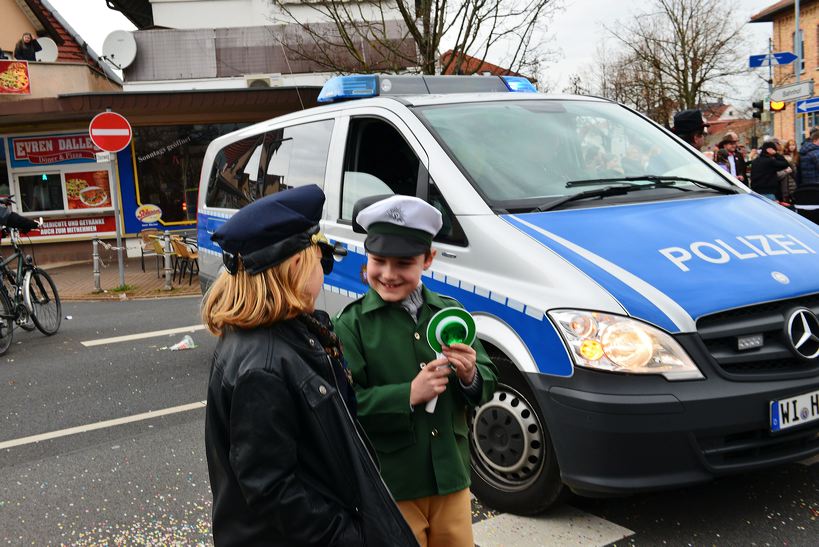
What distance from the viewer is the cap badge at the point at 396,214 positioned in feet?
7.75

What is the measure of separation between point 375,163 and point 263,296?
283 centimetres

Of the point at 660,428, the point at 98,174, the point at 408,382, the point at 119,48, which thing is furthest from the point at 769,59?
the point at 119,48

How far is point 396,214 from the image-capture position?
7.76 ft

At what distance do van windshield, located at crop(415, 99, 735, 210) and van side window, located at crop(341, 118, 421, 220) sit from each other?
0.75 feet

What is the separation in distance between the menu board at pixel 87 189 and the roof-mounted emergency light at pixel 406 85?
55.2ft

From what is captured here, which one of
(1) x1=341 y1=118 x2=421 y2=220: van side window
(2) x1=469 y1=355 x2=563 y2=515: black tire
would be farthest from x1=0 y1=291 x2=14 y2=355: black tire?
(2) x1=469 y1=355 x2=563 y2=515: black tire

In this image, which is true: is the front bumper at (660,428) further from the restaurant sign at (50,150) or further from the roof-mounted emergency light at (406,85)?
the restaurant sign at (50,150)

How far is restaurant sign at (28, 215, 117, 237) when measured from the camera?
20484 mm

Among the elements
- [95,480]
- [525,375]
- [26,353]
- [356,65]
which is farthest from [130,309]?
[356,65]

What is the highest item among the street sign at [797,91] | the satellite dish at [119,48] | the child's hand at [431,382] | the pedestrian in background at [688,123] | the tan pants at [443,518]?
the satellite dish at [119,48]

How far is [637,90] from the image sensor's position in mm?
42625

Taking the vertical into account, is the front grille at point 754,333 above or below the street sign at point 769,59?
below

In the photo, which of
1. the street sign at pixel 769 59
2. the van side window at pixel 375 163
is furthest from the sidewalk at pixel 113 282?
the street sign at pixel 769 59

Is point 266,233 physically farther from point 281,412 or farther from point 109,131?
point 109,131
